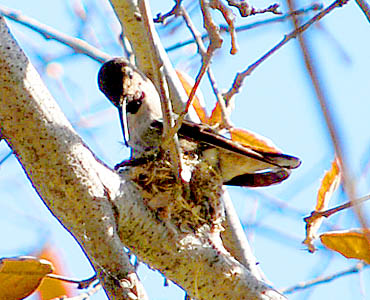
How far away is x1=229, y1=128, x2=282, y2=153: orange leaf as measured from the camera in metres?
2.78

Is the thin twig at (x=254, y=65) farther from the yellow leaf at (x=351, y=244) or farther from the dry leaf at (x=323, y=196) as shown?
the yellow leaf at (x=351, y=244)

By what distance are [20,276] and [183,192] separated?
36.4 inches

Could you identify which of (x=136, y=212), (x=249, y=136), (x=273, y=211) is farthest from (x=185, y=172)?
(x=273, y=211)

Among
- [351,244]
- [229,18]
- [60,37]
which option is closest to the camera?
[229,18]

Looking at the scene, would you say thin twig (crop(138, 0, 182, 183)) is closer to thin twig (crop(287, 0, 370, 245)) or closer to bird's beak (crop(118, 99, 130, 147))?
bird's beak (crop(118, 99, 130, 147))

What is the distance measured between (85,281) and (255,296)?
0.68m

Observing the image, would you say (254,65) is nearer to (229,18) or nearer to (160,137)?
(160,137)

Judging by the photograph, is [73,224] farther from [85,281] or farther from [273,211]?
[273,211]

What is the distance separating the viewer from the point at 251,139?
9.26 feet

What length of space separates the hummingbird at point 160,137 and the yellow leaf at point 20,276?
0.97 metres

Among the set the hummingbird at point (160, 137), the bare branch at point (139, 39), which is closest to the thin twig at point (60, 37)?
the hummingbird at point (160, 137)

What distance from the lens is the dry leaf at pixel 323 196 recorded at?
2335 millimetres

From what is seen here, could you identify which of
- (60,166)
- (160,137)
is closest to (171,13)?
(160,137)

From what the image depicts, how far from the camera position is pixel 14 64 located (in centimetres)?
177
